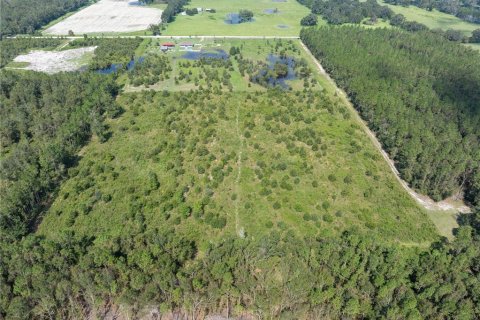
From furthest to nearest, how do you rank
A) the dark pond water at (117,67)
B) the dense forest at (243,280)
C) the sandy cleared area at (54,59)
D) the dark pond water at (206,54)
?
the dark pond water at (206,54) → the dark pond water at (117,67) → the sandy cleared area at (54,59) → the dense forest at (243,280)

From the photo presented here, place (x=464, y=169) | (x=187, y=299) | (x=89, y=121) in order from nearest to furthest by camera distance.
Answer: (x=187, y=299) → (x=464, y=169) → (x=89, y=121)

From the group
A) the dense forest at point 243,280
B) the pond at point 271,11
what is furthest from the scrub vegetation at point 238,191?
the pond at point 271,11

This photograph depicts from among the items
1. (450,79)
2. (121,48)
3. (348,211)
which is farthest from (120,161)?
(450,79)

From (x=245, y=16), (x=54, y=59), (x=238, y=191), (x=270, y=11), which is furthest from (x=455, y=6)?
Answer: (x=54, y=59)

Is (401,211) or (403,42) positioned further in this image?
(403,42)

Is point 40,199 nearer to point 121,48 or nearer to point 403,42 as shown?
point 121,48

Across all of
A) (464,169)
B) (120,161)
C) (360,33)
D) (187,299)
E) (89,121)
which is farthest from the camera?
(360,33)

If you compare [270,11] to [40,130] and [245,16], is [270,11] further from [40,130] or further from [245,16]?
[40,130]

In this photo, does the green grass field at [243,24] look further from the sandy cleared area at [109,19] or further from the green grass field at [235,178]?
the green grass field at [235,178]
